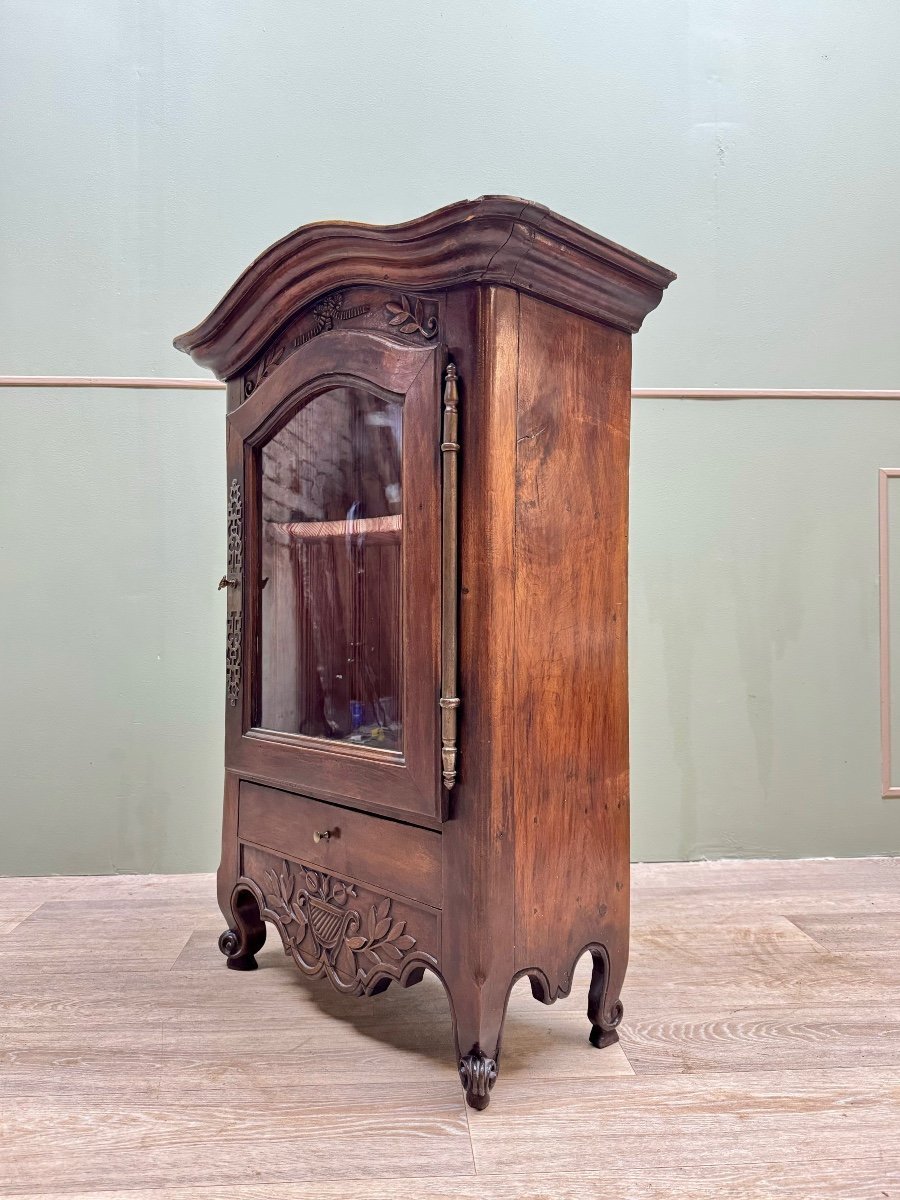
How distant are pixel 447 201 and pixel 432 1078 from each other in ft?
6.06

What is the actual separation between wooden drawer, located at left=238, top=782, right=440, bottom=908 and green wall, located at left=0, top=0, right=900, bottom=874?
66 centimetres

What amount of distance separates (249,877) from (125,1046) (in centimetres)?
32

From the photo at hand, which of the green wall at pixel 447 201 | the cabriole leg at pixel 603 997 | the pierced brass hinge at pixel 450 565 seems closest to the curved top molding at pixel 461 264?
the pierced brass hinge at pixel 450 565

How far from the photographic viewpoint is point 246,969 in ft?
4.97

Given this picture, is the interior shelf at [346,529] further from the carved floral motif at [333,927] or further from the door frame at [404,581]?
the carved floral motif at [333,927]

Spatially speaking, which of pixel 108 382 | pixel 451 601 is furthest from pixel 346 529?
pixel 108 382

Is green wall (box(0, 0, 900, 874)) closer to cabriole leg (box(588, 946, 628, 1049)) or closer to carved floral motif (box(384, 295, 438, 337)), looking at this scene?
cabriole leg (box(588, 946, 628, 1049))

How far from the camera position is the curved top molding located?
3.27 ft

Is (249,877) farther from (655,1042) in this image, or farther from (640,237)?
(640,237)

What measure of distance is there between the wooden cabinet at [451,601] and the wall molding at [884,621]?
119cm

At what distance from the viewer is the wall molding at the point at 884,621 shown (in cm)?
213

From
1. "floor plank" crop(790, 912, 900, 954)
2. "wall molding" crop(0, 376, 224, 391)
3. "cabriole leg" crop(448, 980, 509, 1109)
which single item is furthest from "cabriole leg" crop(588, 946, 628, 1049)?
"wall molding" crop(0, 376, 224, 391)

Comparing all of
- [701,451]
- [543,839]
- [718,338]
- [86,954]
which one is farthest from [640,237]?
[86,954]

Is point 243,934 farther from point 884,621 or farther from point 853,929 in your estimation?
point 884,621
